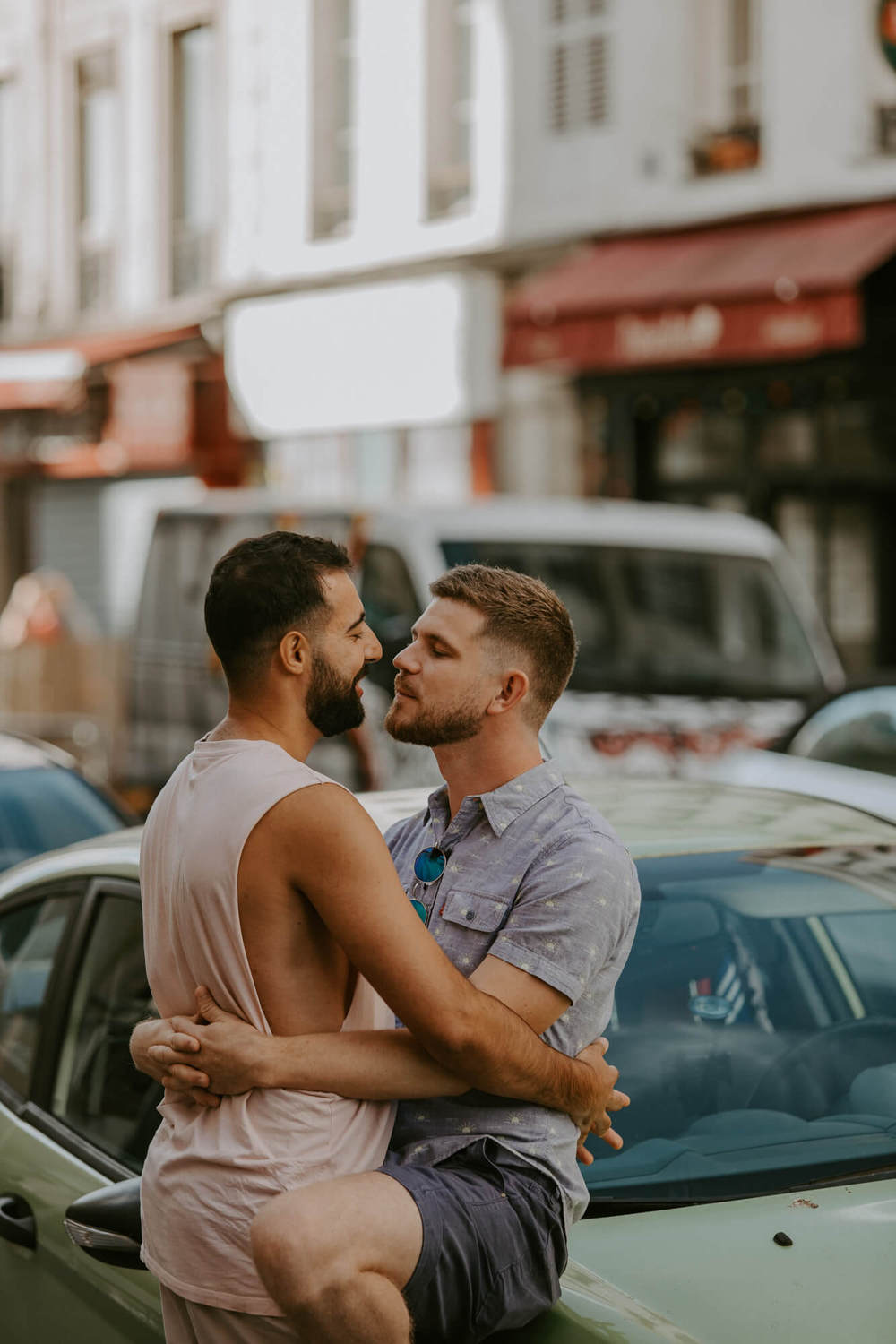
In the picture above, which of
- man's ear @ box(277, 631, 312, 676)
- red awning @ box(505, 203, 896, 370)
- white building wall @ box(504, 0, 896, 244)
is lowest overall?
man's ear @ box(277, 631, 312, 676)

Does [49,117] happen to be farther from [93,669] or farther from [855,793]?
[855,793]

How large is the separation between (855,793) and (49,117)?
20695 millimetres

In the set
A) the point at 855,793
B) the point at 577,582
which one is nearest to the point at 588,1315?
the point at 855,793

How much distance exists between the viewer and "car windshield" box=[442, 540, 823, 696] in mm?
9789

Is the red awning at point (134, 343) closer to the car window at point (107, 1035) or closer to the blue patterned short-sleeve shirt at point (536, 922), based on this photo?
the car window at point (107, 1035)

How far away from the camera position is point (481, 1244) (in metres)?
2.29

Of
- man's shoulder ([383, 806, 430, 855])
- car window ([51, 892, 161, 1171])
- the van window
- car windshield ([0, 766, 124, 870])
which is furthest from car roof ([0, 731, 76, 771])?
man's shoulder ([383, 806, 430, 855])

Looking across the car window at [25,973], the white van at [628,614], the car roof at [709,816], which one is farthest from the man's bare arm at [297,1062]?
the white van at [628,614]

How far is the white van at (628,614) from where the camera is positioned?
906 centimetres

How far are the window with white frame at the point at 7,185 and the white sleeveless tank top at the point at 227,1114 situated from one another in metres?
24.2

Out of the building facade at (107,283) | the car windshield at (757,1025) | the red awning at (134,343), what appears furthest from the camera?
the building facade at (107,283)

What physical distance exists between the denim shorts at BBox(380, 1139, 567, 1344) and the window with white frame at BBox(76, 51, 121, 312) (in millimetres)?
22099

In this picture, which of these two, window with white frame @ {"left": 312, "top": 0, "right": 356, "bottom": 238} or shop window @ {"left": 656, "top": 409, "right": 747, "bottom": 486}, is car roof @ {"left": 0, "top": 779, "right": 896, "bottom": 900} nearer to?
shop window @ {"left": 656, "top": 409, "right": 747, "bottom": 486}

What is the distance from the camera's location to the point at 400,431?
18.6 m
